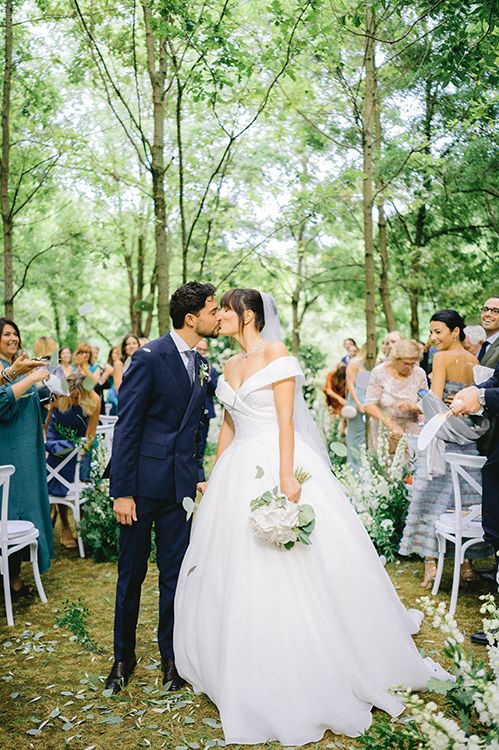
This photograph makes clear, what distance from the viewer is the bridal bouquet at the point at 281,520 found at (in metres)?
3.23

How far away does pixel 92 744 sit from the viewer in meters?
3.22

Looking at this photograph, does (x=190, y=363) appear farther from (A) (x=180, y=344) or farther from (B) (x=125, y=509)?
(B) (x=125, y=509)

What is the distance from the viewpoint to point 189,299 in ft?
12.1

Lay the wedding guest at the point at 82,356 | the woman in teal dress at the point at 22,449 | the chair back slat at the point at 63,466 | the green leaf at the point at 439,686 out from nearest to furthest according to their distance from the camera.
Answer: the green leaf at the point at 439,686, the woman in teal dress at the point at 22,449, the chair back slat at the point at 63,466, the wedding guest at the point at 82,356

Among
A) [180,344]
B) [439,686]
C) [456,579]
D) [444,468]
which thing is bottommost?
[456,579]

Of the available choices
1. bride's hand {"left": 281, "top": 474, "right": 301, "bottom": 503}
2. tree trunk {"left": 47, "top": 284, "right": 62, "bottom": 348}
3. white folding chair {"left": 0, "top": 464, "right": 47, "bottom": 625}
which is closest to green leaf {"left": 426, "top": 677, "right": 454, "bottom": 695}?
bride's hand {"left": 281, "top": 474, "right": 301, "bottom": 503}

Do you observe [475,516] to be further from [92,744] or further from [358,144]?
[358,144]

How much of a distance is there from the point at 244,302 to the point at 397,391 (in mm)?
3503

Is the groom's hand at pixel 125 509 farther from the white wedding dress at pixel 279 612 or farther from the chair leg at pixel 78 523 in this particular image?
the chair leg at pixel 78 523

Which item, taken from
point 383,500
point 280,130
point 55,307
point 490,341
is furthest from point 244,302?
point 55,307

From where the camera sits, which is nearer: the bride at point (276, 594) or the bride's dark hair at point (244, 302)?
the bride at point (276, 594)

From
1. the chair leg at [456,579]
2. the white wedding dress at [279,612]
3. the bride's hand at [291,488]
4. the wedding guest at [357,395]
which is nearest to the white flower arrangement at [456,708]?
the white wedding dress at [279,612]

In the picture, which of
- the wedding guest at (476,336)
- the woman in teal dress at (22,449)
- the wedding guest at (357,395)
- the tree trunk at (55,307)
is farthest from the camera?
the tree trunk at (55,307)

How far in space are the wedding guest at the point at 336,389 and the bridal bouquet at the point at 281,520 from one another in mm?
7292
